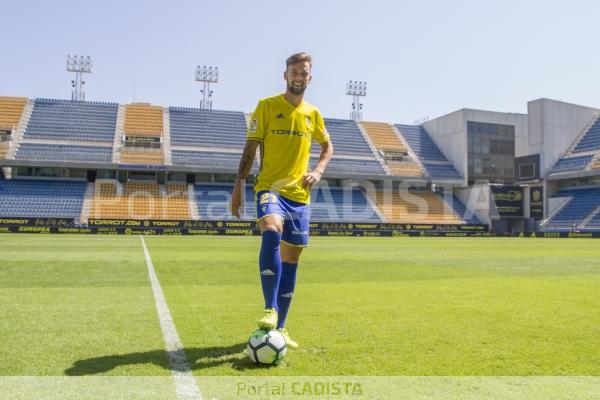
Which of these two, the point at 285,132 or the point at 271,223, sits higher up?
the point at 285,132

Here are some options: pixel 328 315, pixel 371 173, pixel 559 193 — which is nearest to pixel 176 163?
pixel 371 173

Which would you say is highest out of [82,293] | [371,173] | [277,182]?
[371,173]

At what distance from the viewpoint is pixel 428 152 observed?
53312 mm

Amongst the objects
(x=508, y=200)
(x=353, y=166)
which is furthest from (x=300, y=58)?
(x=508, y=200)

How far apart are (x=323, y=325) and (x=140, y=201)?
125 ft

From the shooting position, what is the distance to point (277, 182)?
4.27 metres

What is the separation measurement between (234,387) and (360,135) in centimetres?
5230

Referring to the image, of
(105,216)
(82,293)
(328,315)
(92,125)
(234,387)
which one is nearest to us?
(234,387)

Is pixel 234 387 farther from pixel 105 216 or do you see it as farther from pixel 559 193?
pixel 559 193

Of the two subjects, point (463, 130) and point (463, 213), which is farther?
point (463, 130)

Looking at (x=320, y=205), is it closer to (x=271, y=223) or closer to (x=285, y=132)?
(x=285, y=132)

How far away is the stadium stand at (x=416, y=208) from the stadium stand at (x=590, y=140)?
540 inches

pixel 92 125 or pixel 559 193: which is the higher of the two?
pixel 92 125

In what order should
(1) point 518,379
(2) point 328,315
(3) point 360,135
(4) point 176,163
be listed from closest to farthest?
(1) point 518,379 < (2) point 328,315 < (4) point 176,163 < (3) point 360,135
